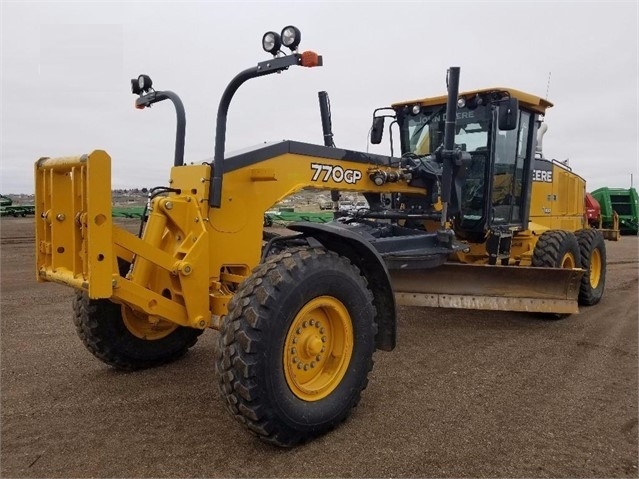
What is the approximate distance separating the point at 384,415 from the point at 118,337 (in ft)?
7.21

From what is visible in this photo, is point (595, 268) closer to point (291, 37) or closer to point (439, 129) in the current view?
point (439, 129)

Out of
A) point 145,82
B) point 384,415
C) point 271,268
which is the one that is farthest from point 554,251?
point 145,82

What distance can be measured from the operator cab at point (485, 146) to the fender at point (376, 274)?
2.44 meters

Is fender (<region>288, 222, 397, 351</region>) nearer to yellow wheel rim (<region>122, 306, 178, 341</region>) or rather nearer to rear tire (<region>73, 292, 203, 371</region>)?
yellow wheel rim (<region>122, 306, 178, 341</region>)

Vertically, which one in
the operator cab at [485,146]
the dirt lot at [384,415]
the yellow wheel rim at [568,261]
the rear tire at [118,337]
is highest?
the operator cab at [485,146]

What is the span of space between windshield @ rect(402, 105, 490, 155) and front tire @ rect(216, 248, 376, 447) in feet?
11.4

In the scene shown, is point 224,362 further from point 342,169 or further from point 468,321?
point 468,321

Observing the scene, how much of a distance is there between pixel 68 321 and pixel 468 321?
4.87m

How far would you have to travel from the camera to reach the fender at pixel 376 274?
3.85 m

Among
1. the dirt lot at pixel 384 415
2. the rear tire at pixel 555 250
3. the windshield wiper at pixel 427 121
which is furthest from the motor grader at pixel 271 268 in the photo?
the windshield wiper at pixel 427 121

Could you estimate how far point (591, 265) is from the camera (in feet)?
26.8

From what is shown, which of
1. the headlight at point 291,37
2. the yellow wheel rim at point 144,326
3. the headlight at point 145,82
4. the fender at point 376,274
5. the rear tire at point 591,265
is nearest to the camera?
the headlight at point 291,37

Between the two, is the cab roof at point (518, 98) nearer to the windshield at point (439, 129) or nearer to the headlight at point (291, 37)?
the windshield at point (439, 129)

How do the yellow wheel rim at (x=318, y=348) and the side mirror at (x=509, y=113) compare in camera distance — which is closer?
the yellow wheel rim at (x=318, y=348)
